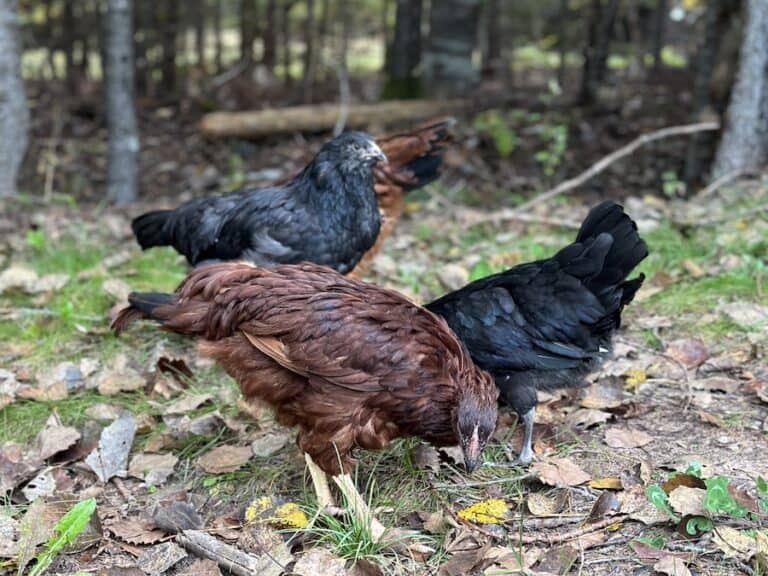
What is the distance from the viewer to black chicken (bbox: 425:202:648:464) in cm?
337

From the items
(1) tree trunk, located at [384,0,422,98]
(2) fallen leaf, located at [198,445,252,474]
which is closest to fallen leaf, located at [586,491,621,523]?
(2) fallen leaf, located at [198,445,252,474]

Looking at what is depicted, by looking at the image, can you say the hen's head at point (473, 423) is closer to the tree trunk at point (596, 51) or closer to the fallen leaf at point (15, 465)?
the fallen leaf at point (15, 465)

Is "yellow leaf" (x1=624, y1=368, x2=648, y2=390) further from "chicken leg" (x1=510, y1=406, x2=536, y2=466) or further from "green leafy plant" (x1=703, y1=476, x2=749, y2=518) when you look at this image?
"green leafy plant" (x1=703, y1=476, x2=749, y2=518)

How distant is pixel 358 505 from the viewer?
289cm

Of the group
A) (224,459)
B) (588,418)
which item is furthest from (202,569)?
(588,418)

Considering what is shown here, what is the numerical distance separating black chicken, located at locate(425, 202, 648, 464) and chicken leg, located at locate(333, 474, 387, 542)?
0.74 meters

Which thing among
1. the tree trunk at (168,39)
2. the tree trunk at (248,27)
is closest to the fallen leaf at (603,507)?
the tree trunk at (168,39)

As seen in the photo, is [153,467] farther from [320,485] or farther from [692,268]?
[692,268]

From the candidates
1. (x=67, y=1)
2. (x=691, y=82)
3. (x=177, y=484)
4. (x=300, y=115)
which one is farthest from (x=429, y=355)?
(x=67, y=1)

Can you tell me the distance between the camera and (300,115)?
31.7 ft

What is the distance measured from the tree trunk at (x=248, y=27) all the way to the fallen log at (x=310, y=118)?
9.06 ft

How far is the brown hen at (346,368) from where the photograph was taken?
2.98 metres

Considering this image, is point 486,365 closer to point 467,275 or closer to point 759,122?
point 467,275

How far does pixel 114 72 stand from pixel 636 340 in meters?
5.74
